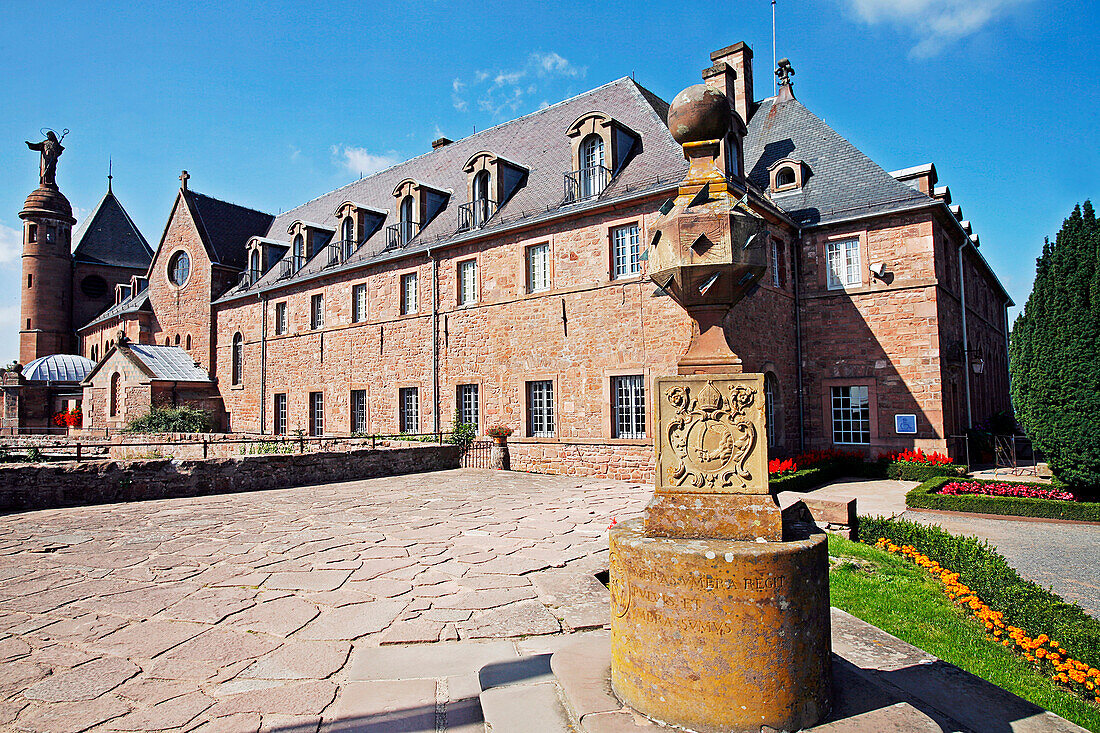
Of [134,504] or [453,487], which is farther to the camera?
[453,487]

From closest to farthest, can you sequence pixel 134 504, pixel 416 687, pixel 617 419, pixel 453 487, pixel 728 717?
1. pixel 728 717
2. pixel 416 687
3. pixel 134 504
4. pixel 453 487
5. pixel 617 419

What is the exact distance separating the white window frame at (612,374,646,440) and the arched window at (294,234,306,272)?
55.4 feet

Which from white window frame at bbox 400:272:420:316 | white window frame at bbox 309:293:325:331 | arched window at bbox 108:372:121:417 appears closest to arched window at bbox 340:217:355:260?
white window frame at bbox 309:293:325:331

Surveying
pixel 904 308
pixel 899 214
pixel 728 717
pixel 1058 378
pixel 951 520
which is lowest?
pixel 951 520

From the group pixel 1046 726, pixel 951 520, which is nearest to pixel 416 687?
pixel 1046 726

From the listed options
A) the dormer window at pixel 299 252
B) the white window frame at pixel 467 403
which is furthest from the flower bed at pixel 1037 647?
the dormer window at pixel 299 252

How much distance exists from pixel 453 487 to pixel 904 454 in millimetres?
12287

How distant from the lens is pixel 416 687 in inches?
148

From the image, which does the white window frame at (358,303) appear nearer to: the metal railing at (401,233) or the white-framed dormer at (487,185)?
the metal railing at (401,233)

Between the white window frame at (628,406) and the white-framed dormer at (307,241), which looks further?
the white-framed dormer at (307,241)

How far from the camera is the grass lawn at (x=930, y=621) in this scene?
4.18m

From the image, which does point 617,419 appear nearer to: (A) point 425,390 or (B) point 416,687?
(A) point 425,390

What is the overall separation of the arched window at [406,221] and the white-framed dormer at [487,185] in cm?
282

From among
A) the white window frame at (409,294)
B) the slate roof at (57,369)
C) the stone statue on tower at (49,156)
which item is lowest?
the slate roof at (57,369)
